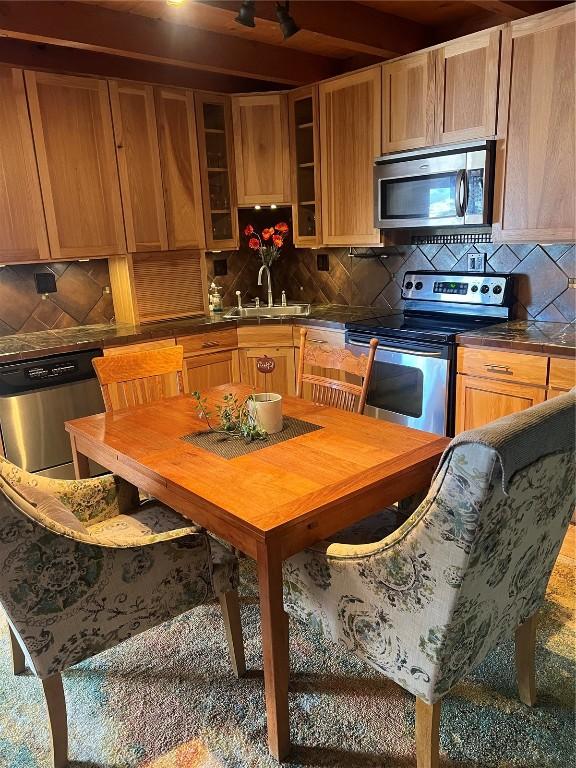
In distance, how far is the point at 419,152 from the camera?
3.22m

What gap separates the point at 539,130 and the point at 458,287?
958 mm

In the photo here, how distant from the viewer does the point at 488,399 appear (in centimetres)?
292

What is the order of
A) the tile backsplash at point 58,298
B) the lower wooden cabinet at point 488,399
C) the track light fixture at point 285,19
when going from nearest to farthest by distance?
the track light fixture at point 285,19, the lower wooden cabinet at point 488,399, the tile backsplash at point 58,298

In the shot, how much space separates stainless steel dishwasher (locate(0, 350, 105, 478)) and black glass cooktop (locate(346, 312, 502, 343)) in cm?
159

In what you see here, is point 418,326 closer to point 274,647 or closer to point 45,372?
point 45,372

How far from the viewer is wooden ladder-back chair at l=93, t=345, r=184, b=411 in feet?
8.23

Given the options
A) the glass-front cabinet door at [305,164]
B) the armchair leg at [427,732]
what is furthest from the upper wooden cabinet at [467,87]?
the armchair leg at [427,732]

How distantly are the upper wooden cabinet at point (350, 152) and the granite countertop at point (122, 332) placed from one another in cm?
50

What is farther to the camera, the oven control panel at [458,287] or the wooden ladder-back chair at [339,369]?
the oven control panel at [458,287]

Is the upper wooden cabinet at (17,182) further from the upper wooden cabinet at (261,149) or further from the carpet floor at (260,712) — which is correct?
the carpet floor at (260,712)

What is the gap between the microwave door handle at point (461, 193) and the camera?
Result: 300 centimetres

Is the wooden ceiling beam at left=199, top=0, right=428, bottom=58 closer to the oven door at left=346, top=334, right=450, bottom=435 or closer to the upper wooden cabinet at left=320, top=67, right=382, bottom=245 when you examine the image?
the upper wooden cabinet at left=320, top=67, right=382, bottom=245

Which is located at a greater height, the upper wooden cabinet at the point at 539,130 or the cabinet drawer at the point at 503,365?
the upper wooden cabinet at the point at 539,130

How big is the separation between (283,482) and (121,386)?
1271mm
